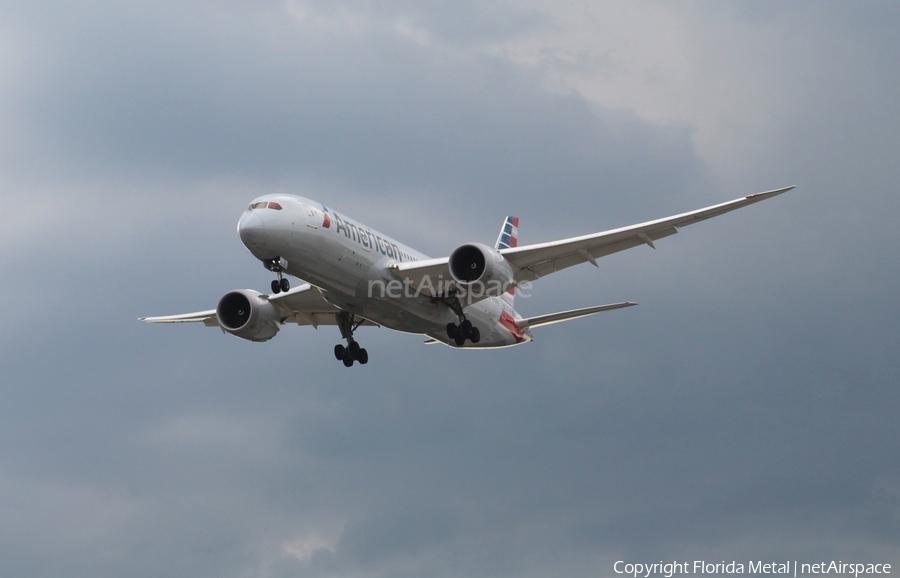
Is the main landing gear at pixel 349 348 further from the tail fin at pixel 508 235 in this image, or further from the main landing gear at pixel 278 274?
the tail fin at pixel 508 235

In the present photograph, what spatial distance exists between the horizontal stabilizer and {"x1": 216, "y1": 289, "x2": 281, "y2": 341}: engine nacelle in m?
10.5

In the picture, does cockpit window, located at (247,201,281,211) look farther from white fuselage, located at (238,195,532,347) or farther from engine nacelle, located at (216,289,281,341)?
engine nacelle, located at (216,289,281,341)

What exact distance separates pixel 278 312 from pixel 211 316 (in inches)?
167

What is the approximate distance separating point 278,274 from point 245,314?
7.82 m

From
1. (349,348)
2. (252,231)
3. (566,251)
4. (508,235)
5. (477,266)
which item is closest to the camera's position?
(252,231)

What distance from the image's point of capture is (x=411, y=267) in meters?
38.7

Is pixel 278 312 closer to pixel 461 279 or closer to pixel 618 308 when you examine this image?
pixel 461 279

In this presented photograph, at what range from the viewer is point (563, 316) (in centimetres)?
4375

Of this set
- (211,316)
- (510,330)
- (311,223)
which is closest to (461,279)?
(311,223)

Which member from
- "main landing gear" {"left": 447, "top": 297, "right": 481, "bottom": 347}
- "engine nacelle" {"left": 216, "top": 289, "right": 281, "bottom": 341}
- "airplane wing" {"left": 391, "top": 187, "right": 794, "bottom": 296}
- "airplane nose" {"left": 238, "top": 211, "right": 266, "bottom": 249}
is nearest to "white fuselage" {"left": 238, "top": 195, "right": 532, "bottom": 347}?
"airplane nose" {"left": 238, "top": 211, "right": 266, "bottom": 249}

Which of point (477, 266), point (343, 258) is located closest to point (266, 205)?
point (343, 258)

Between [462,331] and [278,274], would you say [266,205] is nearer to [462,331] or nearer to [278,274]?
[278,274]

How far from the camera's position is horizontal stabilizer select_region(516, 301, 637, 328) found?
133 ft

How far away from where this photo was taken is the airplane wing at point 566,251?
3681cm
